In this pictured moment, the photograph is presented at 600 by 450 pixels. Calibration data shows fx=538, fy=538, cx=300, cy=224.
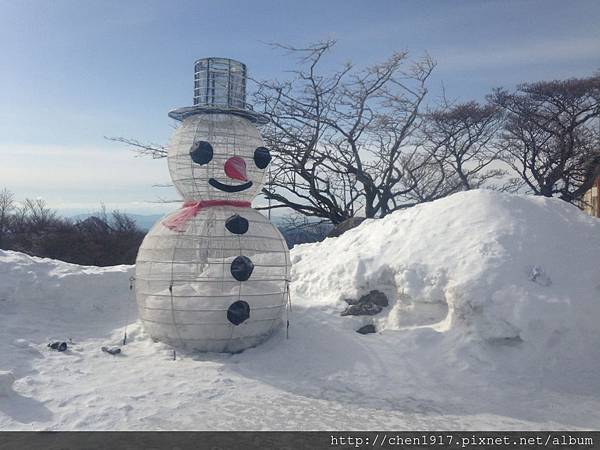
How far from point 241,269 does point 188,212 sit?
1.05m

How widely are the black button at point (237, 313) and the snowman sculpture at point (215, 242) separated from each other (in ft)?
0.04

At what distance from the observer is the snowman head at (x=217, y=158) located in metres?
6.37

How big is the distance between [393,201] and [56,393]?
41.3 ft

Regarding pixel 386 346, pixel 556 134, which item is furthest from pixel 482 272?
pixel 556 134

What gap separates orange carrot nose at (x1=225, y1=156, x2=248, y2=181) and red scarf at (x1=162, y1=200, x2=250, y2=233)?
321mm

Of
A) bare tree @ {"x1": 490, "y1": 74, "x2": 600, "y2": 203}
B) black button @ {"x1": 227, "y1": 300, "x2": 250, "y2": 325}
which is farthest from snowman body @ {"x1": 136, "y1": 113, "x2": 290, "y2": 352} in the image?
bare tree @ {"x1": 490, "y1": 74, "x2": 600, "y2": 203}

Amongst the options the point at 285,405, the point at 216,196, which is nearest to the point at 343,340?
the point at 285,405

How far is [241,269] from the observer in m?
5.96

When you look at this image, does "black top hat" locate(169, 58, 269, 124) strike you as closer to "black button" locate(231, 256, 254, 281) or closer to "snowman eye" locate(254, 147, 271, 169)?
"snowman eye" locate(254, 147, 271, 169)

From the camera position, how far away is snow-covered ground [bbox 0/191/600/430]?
4.43 metres

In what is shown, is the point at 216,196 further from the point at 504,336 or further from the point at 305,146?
the point at 305,146

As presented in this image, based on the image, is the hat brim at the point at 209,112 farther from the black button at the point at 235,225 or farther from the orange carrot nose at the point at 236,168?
the black button at the point at 235,225

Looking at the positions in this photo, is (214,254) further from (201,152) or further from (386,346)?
(386,346)

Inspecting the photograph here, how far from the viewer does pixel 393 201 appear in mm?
16078
